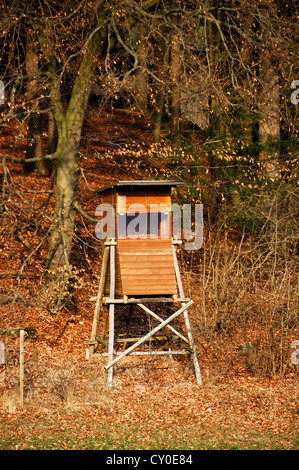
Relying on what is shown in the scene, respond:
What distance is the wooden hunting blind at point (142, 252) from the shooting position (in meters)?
9.72

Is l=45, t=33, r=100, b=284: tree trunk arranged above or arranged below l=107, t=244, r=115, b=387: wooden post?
above

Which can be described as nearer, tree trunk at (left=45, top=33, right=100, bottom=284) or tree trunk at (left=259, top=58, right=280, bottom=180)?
tree trunk at (left=45, top=33, right=100, bottom=284)

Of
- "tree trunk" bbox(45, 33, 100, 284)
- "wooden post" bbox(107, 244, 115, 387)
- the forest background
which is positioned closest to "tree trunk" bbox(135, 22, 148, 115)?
the forest background

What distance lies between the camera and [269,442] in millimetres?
7223

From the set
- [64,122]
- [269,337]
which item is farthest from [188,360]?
[64,122]

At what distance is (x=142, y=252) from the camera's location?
32.6ft

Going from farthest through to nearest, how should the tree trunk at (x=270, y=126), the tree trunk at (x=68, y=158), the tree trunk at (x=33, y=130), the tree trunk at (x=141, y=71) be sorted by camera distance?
the tree trunk at (x=33, y=130), the tree trunk at (x=270, y=126), the tree trunk at (x=68, y=158), the tree trunk at (x=141, y=71)

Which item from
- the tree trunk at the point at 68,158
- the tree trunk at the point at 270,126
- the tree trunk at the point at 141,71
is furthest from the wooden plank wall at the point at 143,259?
the tree trunk at the point at 270,126


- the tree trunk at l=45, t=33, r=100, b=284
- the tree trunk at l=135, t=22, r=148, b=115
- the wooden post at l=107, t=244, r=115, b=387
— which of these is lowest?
the wooden post at l=107, t=244, r=115, b=387

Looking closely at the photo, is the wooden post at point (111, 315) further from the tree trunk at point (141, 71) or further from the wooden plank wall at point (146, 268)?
the tree trunk at point (141, 71)

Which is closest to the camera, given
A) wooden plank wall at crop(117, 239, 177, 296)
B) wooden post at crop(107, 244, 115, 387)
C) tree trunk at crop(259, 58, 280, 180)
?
wooden post at crop(107, 244, 115, 387)

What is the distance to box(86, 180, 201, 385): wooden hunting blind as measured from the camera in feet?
31.9

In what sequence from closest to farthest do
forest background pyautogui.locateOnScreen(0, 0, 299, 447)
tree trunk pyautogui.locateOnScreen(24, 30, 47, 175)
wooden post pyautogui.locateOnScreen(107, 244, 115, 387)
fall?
wooden post pyautogui.locateOnScreen(107, 244, 115, 387) < forest background pyautogui.locateOnScreen(0, 0, 299, 447) < tree trunk pyautogui.locateOnScreen(24, 30, 47, 175)

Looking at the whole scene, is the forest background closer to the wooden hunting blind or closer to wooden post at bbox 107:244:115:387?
wooden post at bbox 107:244:115:387
